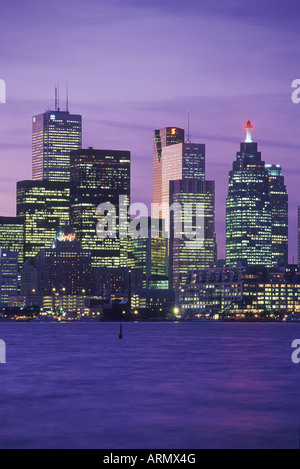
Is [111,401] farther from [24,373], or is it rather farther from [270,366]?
[270,366]

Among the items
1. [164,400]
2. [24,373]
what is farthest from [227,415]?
[24,373]

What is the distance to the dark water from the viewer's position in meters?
48.3

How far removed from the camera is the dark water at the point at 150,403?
48.3 meters

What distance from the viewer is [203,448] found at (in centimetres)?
4541

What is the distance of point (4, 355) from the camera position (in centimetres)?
11481

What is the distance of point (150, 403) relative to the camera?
6319 cm

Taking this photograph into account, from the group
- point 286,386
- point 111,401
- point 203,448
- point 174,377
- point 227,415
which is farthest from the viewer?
point 174,377

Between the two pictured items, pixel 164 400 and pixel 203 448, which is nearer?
pixel 203 448

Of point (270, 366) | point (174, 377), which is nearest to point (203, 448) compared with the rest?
point (174, 377)
